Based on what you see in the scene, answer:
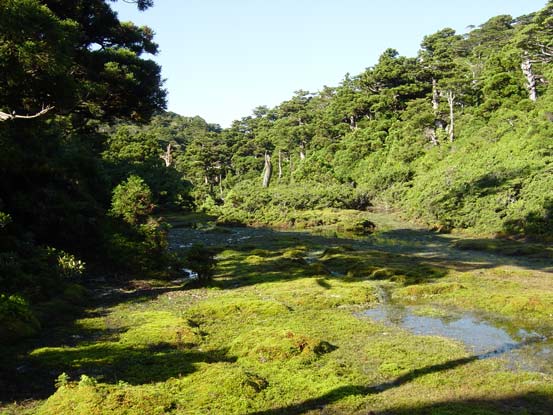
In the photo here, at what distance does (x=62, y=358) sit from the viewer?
1310cm

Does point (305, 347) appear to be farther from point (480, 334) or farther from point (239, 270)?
point (239, 270)

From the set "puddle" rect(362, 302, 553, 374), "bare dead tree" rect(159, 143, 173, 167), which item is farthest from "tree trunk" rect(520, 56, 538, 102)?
"bare dead tree" rect(159, 143, 173, 167)

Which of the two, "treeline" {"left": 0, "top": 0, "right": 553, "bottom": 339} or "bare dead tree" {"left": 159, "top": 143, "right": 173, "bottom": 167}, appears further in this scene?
"bare dead tree" {"left": 159, "top": 143, "right": 173, "bottom": 167}

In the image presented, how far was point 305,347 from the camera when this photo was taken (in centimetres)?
1370

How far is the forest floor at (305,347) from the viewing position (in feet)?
34.1

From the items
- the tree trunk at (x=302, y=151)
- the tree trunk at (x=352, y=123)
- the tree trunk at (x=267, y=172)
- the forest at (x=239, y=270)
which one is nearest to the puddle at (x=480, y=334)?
the forest at (x=239, y=270)

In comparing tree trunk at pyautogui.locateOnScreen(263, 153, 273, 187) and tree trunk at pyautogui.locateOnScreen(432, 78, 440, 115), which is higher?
tree trunk at pyautogui.locateOnScreen(432, 78, 440, 115)

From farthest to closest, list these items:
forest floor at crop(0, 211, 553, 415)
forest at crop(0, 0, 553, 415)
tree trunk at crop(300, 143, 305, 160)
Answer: tree trunk at crop(300, 143, 305, 160) → forest at crop(0, 0, 553, 415) → forest floor at crop(0, 211, 553, 415)

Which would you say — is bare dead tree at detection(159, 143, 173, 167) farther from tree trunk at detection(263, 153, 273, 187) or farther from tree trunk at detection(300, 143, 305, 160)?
tree trunk at detection(300, 143, 305, 160)

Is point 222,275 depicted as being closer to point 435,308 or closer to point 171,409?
point 435,308

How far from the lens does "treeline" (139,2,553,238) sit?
44.9m

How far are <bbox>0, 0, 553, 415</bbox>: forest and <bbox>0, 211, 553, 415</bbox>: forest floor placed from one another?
7cm

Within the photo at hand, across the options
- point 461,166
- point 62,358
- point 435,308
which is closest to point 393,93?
point 461,166

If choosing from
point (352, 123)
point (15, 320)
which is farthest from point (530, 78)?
point (15, 320)
